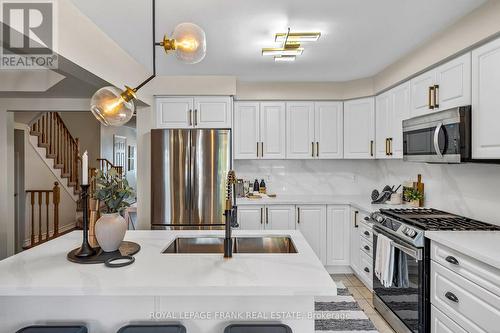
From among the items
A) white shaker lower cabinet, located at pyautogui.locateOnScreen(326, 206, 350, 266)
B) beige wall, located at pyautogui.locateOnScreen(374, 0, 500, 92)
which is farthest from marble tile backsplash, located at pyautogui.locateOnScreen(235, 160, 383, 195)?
beige wall, located at pyautogui.locateOnScreen(374, 0, 500, 92)

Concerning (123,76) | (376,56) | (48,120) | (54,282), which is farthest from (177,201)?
(48,120)

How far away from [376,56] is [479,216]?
1.80 meters

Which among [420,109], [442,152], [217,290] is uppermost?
[420,109]

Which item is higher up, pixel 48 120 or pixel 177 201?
pixel 48 120

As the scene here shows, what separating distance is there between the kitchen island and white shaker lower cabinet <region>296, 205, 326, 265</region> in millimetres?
2320

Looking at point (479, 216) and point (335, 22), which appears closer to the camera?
point (335, 22)

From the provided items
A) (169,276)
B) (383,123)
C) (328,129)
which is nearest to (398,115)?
→ (383,123)

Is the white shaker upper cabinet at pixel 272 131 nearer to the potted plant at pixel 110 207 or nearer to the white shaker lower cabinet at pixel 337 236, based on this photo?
the white shaker lower cabinet at pixel 337 236

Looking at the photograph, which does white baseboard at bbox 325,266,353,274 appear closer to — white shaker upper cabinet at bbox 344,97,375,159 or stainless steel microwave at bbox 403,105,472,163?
white shaker upper cabinet at bbox 344,97,375,159

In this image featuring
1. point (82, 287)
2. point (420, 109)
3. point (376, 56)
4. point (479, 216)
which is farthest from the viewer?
point (376, 56)

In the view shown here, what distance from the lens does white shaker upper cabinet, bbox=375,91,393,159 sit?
144 inches

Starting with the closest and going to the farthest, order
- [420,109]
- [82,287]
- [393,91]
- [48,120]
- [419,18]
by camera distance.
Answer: [82,287] → [419,18] → [420,109] → [393,91] → [48,120]

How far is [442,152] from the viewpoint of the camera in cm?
245

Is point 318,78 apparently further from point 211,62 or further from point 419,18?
point 419,18
